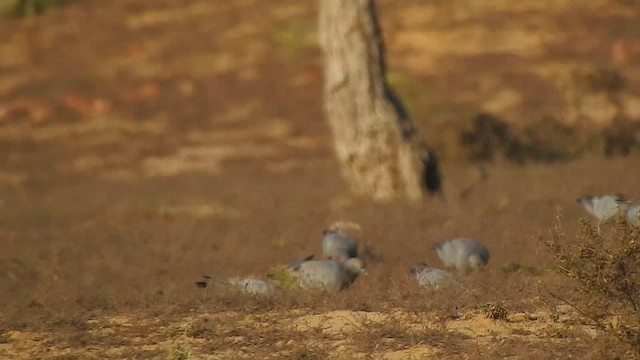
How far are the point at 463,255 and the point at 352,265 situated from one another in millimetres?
851

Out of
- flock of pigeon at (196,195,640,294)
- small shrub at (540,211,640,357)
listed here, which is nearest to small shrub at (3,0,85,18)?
flock of pigeon at (196,195,640,294)

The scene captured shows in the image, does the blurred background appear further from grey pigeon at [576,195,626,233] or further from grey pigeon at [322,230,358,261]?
grey pigeon at [322,230,358,261]

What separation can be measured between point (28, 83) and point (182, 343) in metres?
21.0

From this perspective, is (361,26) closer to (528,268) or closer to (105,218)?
(105,218)

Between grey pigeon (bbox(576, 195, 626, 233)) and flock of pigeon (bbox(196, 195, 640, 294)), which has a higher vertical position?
flock of pigeon (bbox(196, 195, 640, 294))

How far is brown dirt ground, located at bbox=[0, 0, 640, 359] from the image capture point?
6.16 metres

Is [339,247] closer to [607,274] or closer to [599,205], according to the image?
[599,205]

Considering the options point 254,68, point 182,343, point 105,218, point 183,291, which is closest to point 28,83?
point 254,68

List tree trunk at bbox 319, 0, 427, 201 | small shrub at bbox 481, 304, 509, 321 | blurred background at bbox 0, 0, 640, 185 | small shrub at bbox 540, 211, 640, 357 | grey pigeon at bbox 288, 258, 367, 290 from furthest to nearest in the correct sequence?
blurred background at bbox 0, 0, 640, 185 < tree trunk at bbox 319, 0, 427, 201 < grey pigeon at bbox 288, 258, 367, 290 < small shrub at bbox 481, 304, 509, 321 < small shrub at bbox 540, 211, 640, 357

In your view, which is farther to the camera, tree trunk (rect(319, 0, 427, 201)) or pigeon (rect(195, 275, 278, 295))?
tree trunk (rect(319, 0, 427, 201))

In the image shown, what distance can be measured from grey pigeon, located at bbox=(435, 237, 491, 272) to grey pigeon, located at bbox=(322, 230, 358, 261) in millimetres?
676

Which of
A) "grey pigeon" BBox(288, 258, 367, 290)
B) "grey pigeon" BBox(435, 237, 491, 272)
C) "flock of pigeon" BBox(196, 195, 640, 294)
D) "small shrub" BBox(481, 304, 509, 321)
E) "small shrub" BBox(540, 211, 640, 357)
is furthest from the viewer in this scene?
"grey pigeon" BBox(435, 237, 491, 272)

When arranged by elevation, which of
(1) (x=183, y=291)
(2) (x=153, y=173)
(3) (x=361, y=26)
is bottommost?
(2) (x=153, y=173)

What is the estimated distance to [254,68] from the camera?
2583 centimetres
